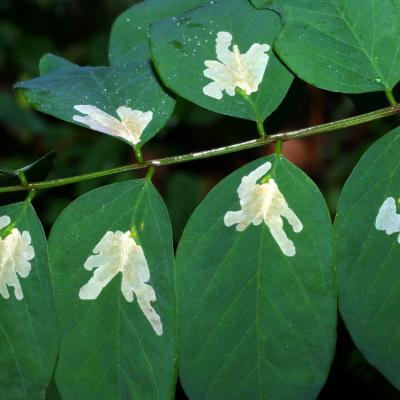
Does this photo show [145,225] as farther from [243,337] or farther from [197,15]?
[197,15]

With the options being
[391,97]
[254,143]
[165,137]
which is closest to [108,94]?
[254,143]

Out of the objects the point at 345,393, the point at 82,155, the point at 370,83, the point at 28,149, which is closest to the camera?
the point at 370,83

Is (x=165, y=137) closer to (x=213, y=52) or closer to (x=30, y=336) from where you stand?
(x=213, y=52)

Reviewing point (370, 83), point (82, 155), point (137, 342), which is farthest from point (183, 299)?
point (82, 155)

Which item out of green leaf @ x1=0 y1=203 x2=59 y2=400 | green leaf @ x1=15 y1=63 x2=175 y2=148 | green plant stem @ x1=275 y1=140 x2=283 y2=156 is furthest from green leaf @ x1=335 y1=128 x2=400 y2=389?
green leaf @ x1=0 y1=203 x2=59 y2=400

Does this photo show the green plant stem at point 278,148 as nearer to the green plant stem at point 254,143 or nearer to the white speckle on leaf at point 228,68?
the green plant stem at point 254,143

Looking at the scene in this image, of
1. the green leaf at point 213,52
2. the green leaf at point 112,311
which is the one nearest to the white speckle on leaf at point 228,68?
the green leaf at point 213,52

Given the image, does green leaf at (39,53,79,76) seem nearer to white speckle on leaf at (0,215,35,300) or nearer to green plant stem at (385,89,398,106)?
white speckle on leaf at (0,215,35,300)
